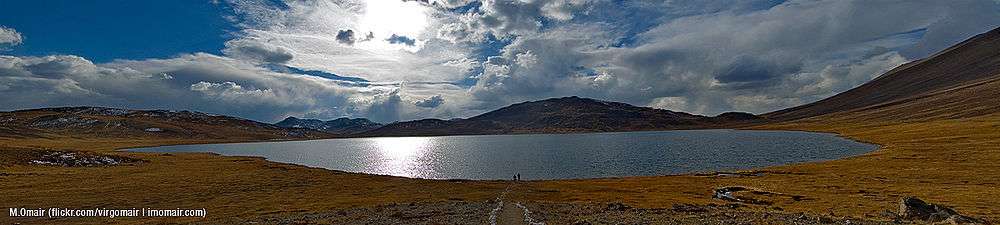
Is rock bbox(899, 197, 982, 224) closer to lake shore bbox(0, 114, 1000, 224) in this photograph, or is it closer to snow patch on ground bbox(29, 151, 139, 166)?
lake shore bbox(0, 114, 1000, 224)

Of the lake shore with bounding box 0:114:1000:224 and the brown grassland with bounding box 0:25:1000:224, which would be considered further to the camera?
the brown grassland with bounding box 0:25:1000:224

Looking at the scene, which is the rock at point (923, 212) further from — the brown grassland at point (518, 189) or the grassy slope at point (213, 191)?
the grassy slope at point (213, 191)

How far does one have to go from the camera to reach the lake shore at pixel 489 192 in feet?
142

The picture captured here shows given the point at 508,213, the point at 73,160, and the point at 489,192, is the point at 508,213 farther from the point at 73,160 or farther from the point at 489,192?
the point at 73,160

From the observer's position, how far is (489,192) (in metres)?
63.5

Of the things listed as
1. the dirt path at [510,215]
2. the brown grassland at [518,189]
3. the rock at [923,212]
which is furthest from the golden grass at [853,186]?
the dirt path at [510,215]

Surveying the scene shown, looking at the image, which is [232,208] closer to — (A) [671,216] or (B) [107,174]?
(A) [671,216]

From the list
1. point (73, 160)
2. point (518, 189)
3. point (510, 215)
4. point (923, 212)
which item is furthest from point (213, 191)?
point (923, 212)

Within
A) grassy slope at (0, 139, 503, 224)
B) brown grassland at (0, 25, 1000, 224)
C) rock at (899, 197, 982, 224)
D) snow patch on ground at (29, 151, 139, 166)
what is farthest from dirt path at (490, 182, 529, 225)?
snow patch on ground at (29, 151, 139, 166)

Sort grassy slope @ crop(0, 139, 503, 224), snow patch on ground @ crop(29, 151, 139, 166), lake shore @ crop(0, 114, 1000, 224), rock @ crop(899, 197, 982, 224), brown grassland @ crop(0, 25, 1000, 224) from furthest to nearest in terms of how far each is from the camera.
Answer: snow patch on ground @ crop(29, 151, 139, 166)
grassy slope @ crop(0, 139, 503, 224)
brown grassland @ crop(0, 25, 1000, 224)
lake shore @ crop(0, 114, 1000, 224)
rock @ crop(899, 197, 982, 224)

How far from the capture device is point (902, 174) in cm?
7300

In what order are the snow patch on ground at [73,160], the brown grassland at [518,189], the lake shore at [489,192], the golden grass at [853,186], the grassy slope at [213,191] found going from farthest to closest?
the snow patch on ground at [73,160], the grassy slope at [213,191], the brown grassland at [518,189], the golden grass at [853,186], the lake shore at [489,192]

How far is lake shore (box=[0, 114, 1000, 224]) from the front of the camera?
142 ft

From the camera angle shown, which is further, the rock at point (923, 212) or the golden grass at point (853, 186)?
the golden grass at point (853, 186)
